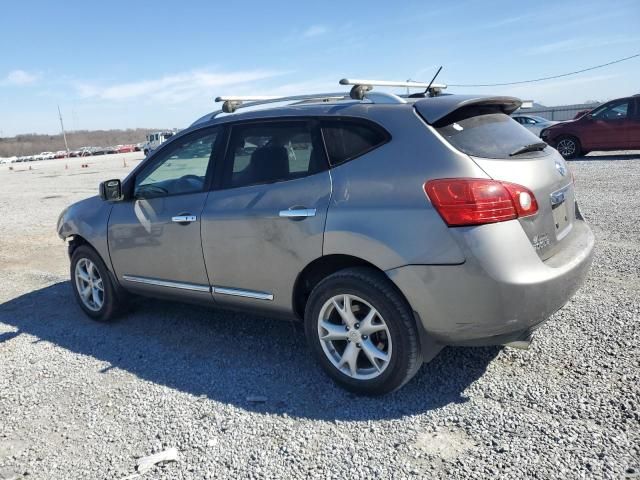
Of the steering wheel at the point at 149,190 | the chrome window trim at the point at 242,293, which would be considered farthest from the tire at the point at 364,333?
the steering wheel at the point at 149,190

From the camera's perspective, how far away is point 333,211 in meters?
3.33

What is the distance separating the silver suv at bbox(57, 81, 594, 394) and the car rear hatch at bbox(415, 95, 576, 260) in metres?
0.01

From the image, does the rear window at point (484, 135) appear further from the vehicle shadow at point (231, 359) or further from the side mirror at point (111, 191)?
the side mirror at point (111, 191)

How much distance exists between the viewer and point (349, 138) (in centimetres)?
343

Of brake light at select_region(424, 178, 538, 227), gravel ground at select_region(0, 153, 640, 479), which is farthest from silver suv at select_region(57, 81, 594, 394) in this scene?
gravel ground at select_region(0, 153, 640, 479)

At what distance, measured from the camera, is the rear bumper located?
2.88 m

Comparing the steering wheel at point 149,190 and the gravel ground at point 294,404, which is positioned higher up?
the steering wheel at point 149,190

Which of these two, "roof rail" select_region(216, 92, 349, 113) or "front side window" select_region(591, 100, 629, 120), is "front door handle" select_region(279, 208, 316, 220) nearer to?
"roof rail" select_region(216, 92, 349, 113)

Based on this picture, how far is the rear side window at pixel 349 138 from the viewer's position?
10.9ft

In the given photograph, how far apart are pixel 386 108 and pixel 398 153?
356mm

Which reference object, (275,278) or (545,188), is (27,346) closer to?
(275,278)

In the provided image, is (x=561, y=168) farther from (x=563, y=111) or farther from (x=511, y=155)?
(x=563, y=111)

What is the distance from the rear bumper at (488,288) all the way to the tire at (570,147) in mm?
14506

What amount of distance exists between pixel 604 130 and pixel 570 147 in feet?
3.56
